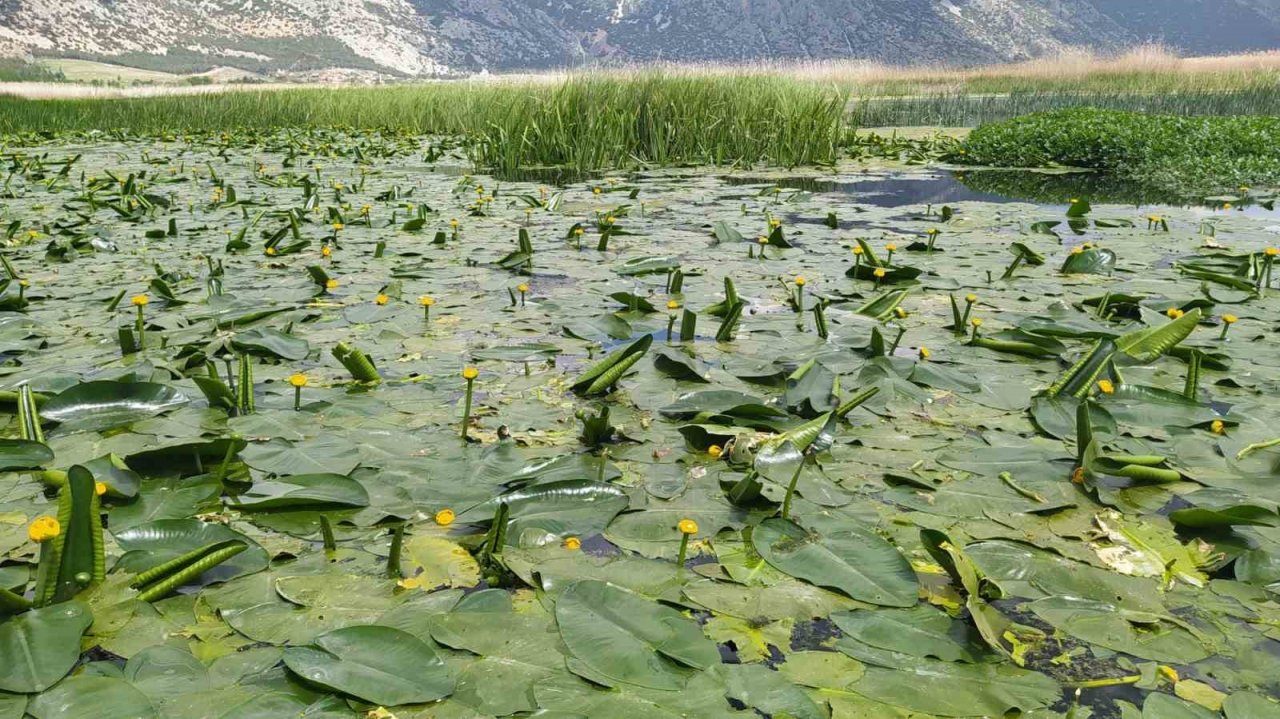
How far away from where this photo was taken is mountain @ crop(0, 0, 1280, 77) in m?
95.4

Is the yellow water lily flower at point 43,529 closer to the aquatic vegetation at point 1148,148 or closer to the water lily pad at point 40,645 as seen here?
the water lily pad at point 40,645

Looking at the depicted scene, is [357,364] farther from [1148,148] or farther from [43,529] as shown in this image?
[1148,148]

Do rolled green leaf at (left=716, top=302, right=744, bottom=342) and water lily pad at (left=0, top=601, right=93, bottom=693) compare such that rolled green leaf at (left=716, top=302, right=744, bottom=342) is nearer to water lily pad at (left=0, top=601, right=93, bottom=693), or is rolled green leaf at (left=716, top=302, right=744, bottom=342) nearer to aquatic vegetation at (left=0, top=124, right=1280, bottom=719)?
aquatic vegetation at (left=0, top=124, right=1280, bottom=719)

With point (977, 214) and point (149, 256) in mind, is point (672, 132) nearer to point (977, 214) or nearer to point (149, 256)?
point (977, 214)

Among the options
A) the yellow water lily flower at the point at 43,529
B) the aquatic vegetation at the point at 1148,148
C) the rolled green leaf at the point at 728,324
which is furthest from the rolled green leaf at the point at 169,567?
the aquatic vegetation at the point at 1148,148

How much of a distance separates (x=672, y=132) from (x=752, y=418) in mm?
7009

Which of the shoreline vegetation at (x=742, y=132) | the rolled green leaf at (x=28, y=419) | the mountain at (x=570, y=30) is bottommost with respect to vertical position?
the rolled green leaf at (x=28, y=419)

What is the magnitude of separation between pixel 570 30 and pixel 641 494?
508 feet

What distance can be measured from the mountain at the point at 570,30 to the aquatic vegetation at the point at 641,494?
9040 centimetres

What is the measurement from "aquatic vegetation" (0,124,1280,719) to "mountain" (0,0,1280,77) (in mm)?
90403

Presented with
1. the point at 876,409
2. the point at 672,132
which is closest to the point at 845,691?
the point at 876,409

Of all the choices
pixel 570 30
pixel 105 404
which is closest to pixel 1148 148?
pixel 105 404

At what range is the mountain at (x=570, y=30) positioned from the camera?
313ft

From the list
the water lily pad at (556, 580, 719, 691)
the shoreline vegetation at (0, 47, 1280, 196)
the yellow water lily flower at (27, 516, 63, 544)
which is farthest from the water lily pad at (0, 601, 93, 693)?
the shoreline vegetation at (0, 47, 1280, 196)
